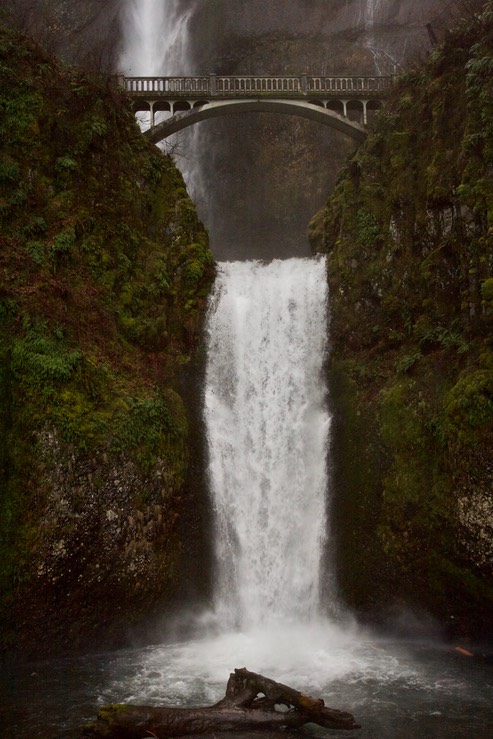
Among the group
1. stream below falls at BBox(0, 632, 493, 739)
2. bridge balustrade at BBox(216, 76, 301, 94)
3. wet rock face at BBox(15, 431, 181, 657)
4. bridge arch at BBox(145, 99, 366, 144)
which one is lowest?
stream below falls at BBox(0, 632, 493, 739)

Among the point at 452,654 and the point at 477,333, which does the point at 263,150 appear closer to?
the point at 477,333

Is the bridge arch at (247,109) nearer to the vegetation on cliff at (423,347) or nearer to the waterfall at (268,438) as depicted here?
the vegetation on cliff at (423,347)

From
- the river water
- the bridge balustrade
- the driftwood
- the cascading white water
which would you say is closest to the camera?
the driftwood

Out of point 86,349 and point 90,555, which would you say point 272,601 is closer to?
point 90,555

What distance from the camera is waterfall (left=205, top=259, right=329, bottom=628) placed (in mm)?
Result: 15172

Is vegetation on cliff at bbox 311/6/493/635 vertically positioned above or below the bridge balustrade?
below

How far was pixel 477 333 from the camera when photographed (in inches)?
593

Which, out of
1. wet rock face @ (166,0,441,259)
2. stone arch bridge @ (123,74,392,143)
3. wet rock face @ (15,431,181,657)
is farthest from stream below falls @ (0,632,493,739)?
wet rock face @ (166,0,441,259)

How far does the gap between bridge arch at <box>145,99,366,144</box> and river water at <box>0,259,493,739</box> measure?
599cm

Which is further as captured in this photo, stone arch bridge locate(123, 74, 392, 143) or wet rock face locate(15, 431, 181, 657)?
stone arch bridge locate(123, 74, 392, 143)

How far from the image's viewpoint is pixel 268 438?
17.0 meters

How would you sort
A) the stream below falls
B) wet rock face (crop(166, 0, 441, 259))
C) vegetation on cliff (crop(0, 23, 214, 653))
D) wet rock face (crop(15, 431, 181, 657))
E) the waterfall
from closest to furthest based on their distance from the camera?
the stream below falls, wet rock face (crop(15, 431, 181, 657)), vegetation on cliff (crop(0, 23, 214, 653)), the waterfall, wet rock face (crop(166, 0, 441, 259))

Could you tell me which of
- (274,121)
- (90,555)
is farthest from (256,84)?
(90,555)

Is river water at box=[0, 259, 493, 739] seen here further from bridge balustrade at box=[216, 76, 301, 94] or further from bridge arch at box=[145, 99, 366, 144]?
bridge balustrade at box=[216, 76, 301, 94]
